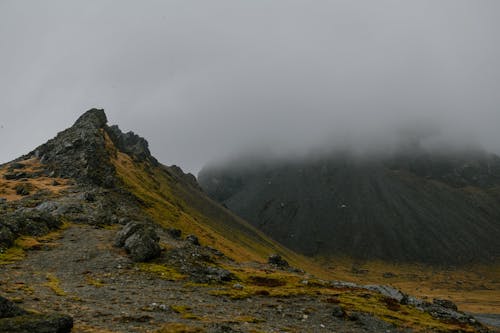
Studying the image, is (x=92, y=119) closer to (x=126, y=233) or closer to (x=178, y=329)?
(x=126, y=233)

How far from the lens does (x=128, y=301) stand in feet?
109

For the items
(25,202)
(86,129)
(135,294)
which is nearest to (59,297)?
(135,294)

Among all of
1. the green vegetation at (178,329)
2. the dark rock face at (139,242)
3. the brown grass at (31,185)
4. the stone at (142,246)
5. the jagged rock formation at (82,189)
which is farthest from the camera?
the brown grass at (31,185)

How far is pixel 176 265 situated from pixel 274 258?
2180 inches

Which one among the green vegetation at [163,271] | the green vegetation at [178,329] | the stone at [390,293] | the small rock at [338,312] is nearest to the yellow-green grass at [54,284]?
the green vegetation at [163,271]

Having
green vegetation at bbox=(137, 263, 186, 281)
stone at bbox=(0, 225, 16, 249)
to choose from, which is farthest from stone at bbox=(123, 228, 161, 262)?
stone at bbox=(0, 225, 16, 249)

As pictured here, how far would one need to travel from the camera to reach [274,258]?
341 feet

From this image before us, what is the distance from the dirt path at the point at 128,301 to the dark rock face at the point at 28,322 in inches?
82.6

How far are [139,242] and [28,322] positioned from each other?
113 ft

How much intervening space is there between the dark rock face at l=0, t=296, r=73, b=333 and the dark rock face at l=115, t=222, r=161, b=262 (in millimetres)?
29661

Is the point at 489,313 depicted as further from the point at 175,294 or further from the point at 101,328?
the point at 101,328

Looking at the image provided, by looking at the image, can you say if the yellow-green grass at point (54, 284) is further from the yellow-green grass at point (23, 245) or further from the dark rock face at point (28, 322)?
the dark rock face at point (28, 322)

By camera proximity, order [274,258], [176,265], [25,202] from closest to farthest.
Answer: [176,265]
[25,202]
[274,258]

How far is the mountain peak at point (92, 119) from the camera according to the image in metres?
167
